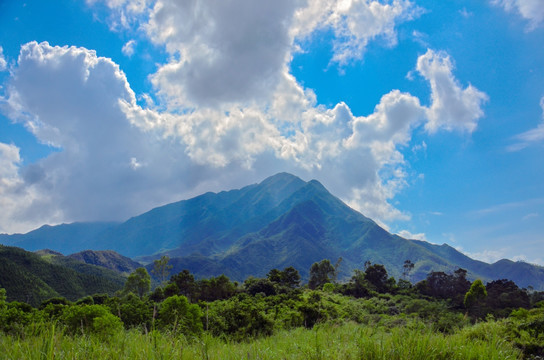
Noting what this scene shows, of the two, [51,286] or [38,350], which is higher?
[38,350]

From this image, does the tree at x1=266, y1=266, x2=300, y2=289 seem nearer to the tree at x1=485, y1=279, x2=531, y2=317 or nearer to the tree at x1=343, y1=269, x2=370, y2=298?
the tree at x1=343, y1=269, x2=370, y2=298

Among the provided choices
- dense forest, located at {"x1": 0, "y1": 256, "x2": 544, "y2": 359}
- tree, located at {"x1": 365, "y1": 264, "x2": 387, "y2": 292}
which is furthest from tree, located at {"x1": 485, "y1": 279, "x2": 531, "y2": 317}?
tree, located at {"x1": 365, "y1": 264, "x2": 387, "y2": 292}

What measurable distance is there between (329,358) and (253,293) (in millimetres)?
43248

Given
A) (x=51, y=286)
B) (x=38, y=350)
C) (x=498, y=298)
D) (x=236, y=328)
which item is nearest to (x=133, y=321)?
(x=236, y=328)

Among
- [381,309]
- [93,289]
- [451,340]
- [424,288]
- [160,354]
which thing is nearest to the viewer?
[160,354]

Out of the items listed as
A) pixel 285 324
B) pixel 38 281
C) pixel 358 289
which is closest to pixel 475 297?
pixel 358 289

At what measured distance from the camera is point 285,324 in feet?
82.6

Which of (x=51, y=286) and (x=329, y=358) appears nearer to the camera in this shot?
(x=329, y=358)

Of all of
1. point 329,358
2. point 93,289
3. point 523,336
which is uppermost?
point 329,358

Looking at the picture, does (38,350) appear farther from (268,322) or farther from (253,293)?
(253,293)

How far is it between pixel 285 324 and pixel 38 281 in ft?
380

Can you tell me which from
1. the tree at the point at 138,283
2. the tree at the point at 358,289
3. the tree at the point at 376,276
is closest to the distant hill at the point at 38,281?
the tree at the point at 138,283

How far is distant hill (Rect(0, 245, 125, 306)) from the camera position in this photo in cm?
9694

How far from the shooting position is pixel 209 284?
49.5 meters
